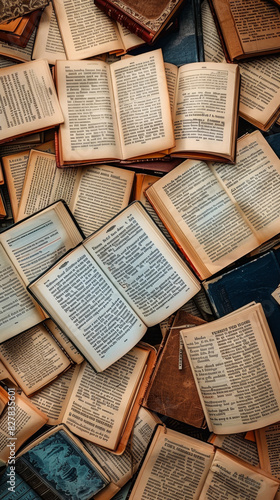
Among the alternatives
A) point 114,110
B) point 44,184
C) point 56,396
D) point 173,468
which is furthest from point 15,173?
point 173,468

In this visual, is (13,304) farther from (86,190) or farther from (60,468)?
(60,468)

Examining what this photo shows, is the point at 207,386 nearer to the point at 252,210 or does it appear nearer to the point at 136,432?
the point at 136,432

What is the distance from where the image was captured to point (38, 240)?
1.78m

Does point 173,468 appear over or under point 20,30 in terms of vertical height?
under

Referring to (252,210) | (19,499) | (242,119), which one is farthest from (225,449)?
(242,119)

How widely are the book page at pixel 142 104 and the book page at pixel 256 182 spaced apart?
0.87 ft

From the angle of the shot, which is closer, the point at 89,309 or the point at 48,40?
the point at 89,309

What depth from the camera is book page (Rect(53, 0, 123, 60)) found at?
6.21 ft

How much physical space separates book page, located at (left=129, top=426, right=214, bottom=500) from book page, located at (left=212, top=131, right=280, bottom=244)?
2.80 ft

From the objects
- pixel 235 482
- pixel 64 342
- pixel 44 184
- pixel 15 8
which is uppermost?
pixel 15 8

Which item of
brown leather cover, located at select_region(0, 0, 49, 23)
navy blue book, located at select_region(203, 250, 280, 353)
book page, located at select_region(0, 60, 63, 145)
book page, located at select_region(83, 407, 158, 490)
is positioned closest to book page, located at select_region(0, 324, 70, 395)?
book page, located at select_region(83, 407, 158, 490)

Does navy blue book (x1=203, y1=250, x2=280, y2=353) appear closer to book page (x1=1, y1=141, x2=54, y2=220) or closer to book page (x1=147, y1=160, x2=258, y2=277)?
book page (x1=147, y1=160, x2=258, y2=277)

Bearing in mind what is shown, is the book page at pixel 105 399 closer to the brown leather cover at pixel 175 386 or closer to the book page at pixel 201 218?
the brown leather cover at pixel 175 386

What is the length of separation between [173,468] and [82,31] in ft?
5.85
